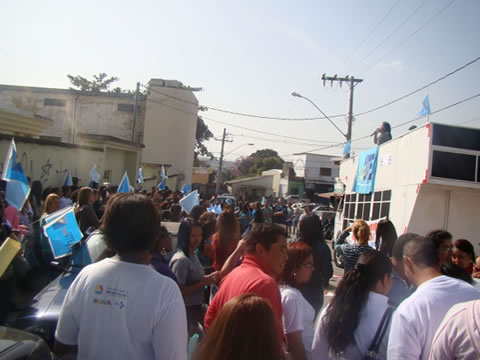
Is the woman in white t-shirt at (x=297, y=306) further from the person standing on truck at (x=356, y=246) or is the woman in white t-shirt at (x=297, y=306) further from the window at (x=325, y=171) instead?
the window at (x=325, y=171)

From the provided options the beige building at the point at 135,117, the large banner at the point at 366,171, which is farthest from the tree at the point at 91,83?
the large banner at the point at 366,171

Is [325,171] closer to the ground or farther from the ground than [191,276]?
farther from the ground

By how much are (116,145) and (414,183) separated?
17.2 metres

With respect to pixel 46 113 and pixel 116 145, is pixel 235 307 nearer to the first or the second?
pixel 116 145

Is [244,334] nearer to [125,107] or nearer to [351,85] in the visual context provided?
[351,85]

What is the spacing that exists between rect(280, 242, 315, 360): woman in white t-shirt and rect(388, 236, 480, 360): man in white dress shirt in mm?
589

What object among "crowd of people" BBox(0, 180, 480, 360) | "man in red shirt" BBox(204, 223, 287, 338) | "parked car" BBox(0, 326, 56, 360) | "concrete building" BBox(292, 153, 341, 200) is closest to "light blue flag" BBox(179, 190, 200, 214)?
"crowd of people" BBox(0, 180, 480, 360)

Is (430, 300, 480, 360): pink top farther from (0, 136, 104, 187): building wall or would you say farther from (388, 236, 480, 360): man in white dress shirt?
(0, 136, 104, 187): building wall

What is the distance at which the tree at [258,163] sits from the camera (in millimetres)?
79812

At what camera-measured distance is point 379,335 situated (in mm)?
2744

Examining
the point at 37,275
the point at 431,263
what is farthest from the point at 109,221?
the point at 37,275

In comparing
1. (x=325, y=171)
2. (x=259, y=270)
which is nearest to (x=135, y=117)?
(x=259, y=270)

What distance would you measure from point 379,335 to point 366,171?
1066 cm

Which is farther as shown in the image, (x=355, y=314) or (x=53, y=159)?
(x=53, y=159)
